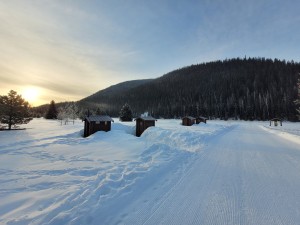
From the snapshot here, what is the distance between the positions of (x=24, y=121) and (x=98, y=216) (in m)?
43.0

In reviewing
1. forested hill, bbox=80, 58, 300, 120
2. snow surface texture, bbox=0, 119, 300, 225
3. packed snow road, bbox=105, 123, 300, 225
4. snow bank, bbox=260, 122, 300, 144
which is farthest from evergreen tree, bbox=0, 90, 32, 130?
forested hill, bbox=80, 58, 300, 120

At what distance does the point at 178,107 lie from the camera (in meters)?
137

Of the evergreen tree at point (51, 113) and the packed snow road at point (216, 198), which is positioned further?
the evergreen tree at point (51, 113)

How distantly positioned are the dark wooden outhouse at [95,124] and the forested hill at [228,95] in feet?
342

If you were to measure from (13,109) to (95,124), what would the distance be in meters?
18.9

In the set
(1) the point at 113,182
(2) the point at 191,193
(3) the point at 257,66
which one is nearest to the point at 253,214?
(2) the point at 191,193

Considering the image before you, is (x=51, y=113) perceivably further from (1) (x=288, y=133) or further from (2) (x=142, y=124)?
(1) (x=288, y=133)

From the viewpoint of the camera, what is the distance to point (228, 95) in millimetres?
144125

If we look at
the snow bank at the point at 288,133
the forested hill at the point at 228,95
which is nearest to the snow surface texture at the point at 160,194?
the snow bank at the point at 288,133

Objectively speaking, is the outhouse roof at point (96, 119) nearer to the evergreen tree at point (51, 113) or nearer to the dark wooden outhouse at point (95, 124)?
the dark wooden outhouse at point (95, 124)

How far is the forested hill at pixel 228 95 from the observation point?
117688 mm

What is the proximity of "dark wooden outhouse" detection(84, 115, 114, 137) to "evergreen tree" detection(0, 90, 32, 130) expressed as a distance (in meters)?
17.1

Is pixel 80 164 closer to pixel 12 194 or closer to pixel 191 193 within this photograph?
pixel 12 194

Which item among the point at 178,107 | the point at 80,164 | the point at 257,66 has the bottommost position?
the point at 80,164
